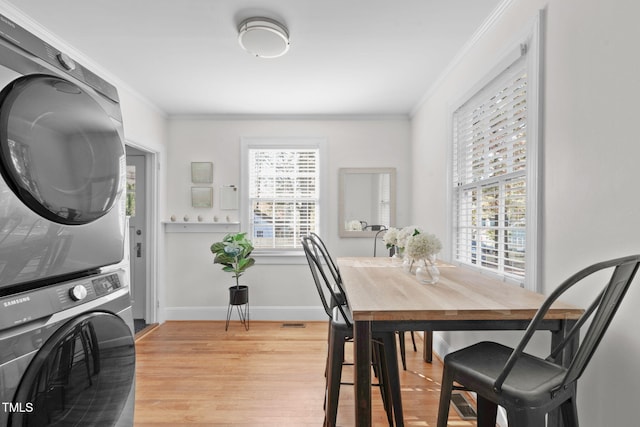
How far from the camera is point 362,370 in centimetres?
121

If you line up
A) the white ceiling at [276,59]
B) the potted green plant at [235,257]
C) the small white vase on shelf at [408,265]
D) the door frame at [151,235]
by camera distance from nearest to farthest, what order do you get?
the white ceiling at [276,59]
the small white vase on shelf at [408,265]
the potted green plant at [235,257]
the door frame at [151,235]

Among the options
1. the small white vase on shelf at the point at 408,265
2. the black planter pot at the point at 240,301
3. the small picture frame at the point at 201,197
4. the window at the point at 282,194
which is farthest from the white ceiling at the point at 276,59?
the black planter pot at the point at 240,301

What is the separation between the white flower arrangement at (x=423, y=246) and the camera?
1814mm

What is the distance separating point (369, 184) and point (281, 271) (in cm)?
148

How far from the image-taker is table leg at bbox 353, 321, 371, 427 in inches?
46.9

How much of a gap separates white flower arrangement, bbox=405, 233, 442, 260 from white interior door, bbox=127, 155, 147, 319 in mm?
3068

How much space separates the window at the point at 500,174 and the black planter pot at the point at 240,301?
217cm

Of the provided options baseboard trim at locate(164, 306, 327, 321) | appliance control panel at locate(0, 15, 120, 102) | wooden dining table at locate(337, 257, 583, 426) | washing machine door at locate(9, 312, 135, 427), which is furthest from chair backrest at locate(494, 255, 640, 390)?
baseboard trim at locate(164, 306, 327, 321)

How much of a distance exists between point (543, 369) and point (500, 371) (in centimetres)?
15

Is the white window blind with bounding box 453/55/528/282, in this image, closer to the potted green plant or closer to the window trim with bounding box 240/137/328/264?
the window trim with bounding box 240/137/328/264

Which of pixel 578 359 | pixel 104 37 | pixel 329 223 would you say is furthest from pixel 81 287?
pixel 329 223

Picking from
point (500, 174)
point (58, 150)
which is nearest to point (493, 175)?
point (500, 174)

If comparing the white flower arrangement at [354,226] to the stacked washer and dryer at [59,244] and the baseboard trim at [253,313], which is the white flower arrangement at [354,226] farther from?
the stacked washer and dryer at [59,244]

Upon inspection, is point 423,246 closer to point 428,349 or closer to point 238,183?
point 428,349
